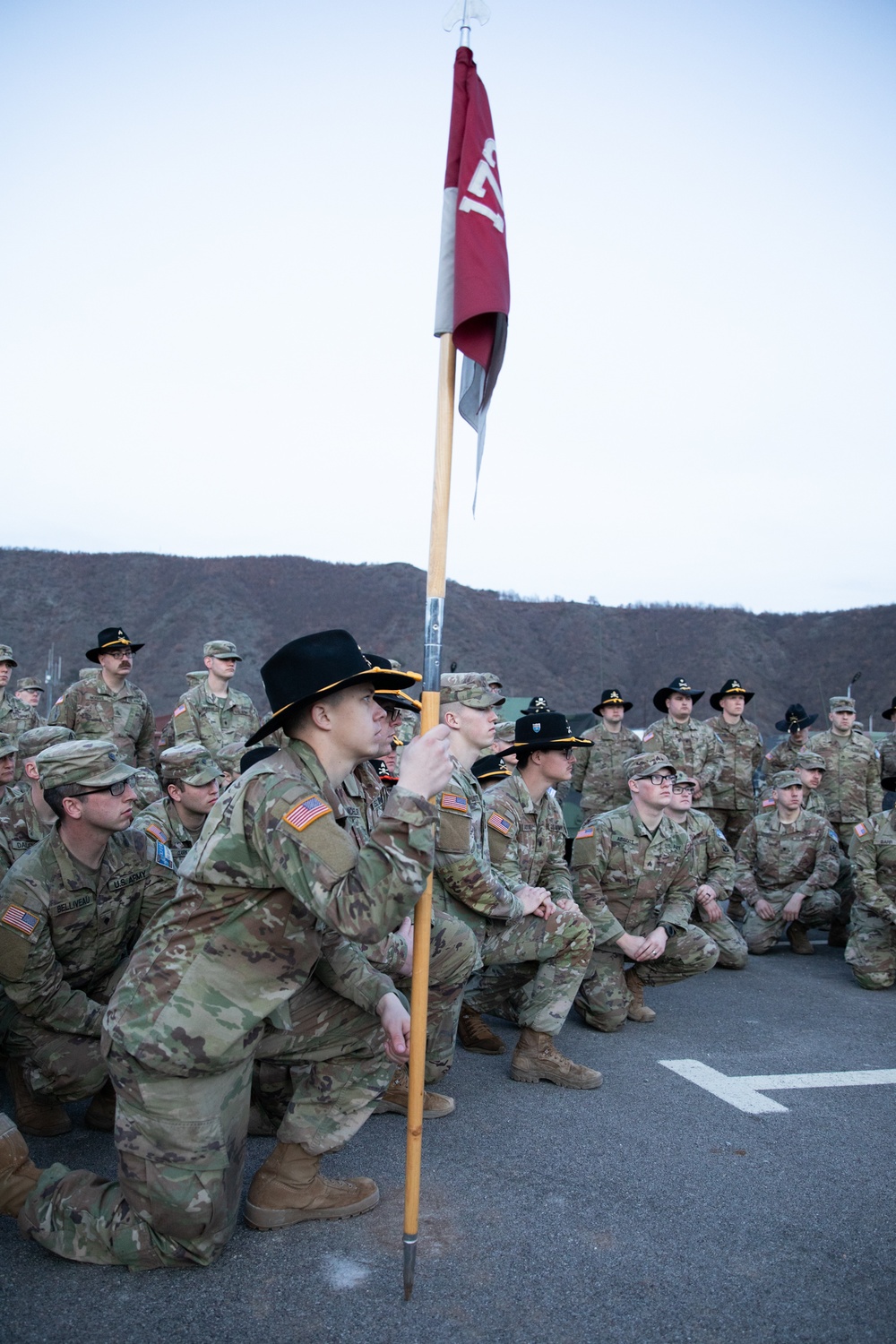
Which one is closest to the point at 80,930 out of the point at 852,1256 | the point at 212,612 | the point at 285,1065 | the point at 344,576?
the point at 285,1065

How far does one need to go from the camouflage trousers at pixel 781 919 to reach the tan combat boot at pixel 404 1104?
4316mm

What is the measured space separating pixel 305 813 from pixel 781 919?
6.25 m

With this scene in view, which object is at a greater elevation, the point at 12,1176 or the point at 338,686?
the point at 338,686

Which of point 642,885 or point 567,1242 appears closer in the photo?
point 567,1242

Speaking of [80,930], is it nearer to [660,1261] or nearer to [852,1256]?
[660,1261]

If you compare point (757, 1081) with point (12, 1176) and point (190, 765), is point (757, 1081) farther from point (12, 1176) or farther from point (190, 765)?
point (12, 1176)

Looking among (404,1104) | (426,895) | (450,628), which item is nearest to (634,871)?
(404,1104)

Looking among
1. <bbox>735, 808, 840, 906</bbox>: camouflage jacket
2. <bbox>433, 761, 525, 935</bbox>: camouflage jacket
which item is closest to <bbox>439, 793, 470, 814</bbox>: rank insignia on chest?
<bbox>433, 761, 525, 935</bbox>: camouflage jacket

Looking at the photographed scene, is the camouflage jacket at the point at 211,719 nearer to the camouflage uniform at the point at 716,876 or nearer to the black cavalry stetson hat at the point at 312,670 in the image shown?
the camouflage uniform at the point at 716,876

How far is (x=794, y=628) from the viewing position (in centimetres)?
5531

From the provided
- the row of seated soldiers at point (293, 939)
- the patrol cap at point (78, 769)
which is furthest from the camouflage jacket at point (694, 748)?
the patrol cap at point (78, 769)

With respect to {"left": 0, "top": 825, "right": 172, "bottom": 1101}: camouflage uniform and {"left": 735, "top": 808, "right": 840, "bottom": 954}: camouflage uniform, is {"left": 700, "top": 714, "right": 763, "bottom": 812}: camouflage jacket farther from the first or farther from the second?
{"left": 0, "top": 825, "right": 172, "bottom": 1101}: camouflage uniform

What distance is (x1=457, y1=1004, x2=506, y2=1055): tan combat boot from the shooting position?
5.07m

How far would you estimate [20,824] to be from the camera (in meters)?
5.34
